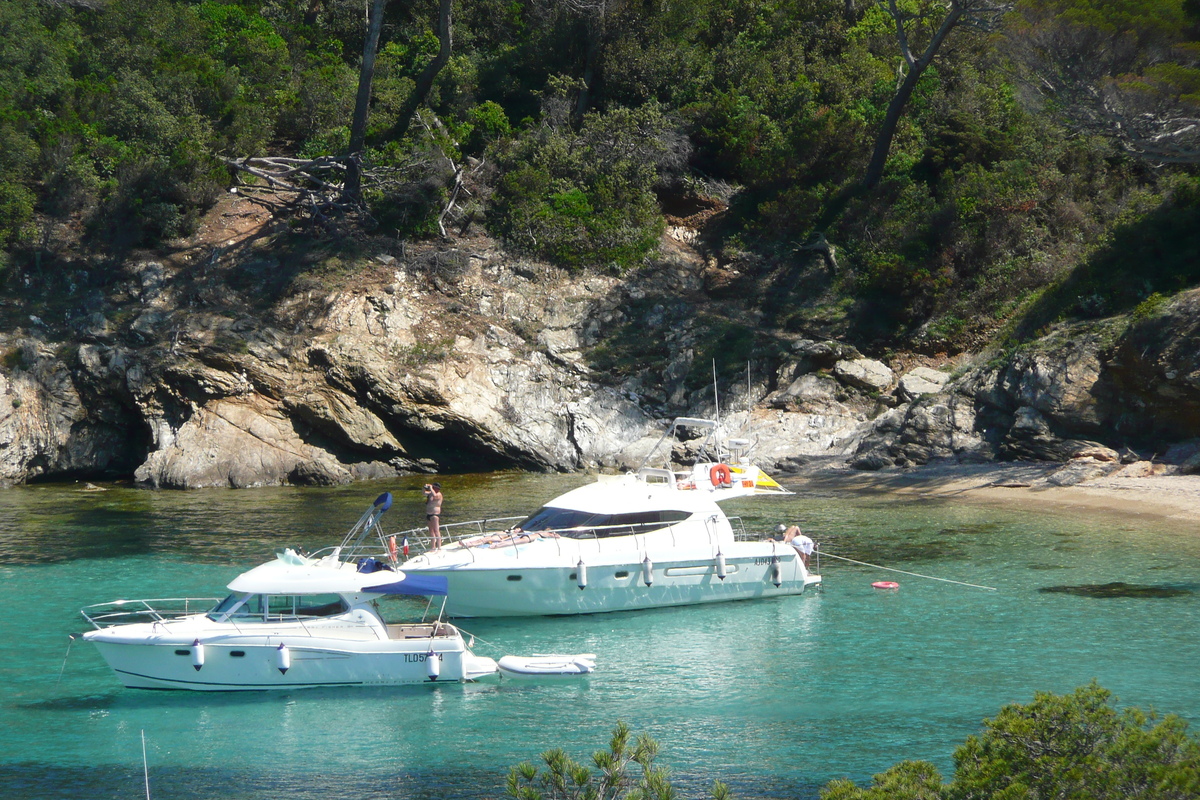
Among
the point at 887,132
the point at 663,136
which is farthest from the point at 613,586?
the point at 663,136

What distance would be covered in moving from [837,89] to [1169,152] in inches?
711

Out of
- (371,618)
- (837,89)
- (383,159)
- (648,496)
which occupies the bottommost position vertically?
(371,618)

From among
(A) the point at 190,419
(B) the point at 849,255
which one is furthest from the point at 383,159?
(B) the point at 849,255

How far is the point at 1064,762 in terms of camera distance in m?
6.65

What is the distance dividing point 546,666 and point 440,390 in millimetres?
22762

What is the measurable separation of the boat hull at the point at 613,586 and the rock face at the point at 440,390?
1461 cm

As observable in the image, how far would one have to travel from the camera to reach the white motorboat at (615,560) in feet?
63.4

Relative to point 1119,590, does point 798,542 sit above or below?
above

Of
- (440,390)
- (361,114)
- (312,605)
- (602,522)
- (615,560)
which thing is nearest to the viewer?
(312,605)

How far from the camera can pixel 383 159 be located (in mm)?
44125

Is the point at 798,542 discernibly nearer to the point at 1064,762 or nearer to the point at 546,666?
the point at 546,666

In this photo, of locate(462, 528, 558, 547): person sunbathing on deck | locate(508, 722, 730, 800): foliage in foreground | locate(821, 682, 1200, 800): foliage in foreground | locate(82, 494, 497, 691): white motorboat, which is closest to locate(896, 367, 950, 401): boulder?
locate(462, 528, 558, 547): person sunbathing on deck

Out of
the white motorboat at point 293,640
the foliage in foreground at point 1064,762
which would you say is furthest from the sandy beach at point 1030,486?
the foliage in foreground at point 1064,762

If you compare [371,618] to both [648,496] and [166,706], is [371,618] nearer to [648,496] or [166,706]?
[166,706]
